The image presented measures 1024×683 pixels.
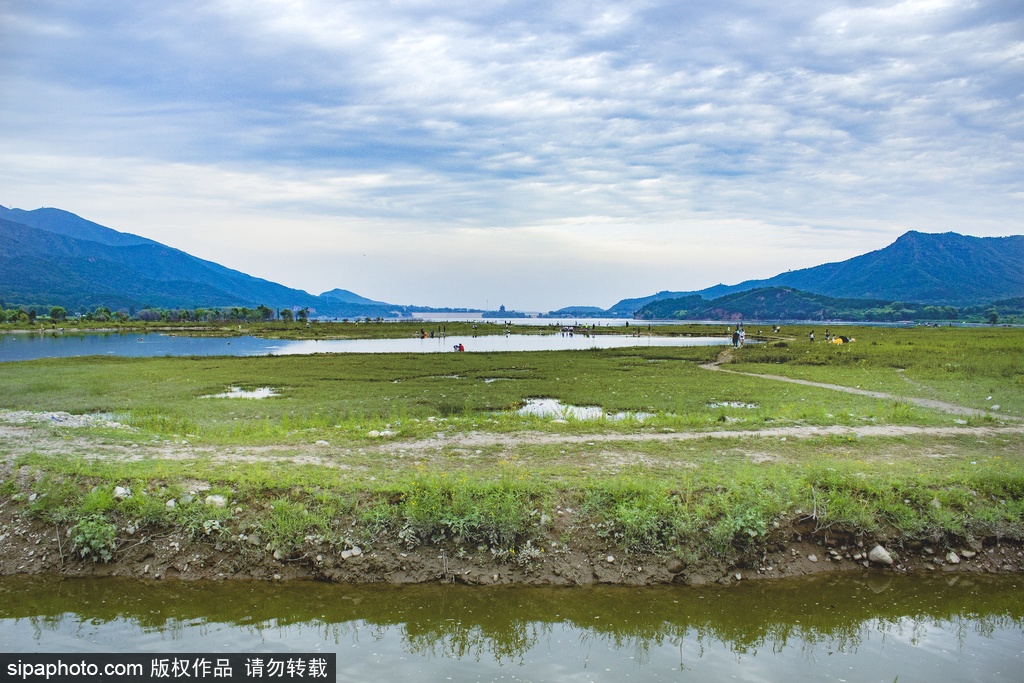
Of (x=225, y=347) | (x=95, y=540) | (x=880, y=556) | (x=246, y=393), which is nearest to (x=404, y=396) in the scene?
(x=246, y=393)

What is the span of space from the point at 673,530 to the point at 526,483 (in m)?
3.37

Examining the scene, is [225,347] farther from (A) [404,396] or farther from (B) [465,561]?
(B) [465,561]

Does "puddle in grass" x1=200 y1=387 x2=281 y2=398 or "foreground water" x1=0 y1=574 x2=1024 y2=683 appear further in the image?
"puddle in grass" x1=200 y1=387 x2=281 y2=398

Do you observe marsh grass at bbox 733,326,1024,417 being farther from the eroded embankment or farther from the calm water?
the calm water

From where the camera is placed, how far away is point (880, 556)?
12.6m

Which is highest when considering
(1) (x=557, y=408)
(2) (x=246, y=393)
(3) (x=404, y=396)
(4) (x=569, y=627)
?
(3) (x=404, y=396)

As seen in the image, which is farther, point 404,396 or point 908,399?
point 404,396

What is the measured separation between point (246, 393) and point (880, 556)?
111ft

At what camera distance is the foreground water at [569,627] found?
29.6 feet

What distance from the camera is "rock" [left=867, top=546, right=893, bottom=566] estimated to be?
12539mm

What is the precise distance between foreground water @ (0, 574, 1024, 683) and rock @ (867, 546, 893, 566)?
419 mm

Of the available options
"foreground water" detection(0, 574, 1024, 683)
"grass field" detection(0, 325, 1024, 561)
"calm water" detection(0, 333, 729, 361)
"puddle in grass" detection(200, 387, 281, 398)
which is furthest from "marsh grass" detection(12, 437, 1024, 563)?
"calm water" detection(0, 333, 729, 361)

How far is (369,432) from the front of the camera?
1906cm

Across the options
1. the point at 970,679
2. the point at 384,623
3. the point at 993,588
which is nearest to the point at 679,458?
the point at 993,588
